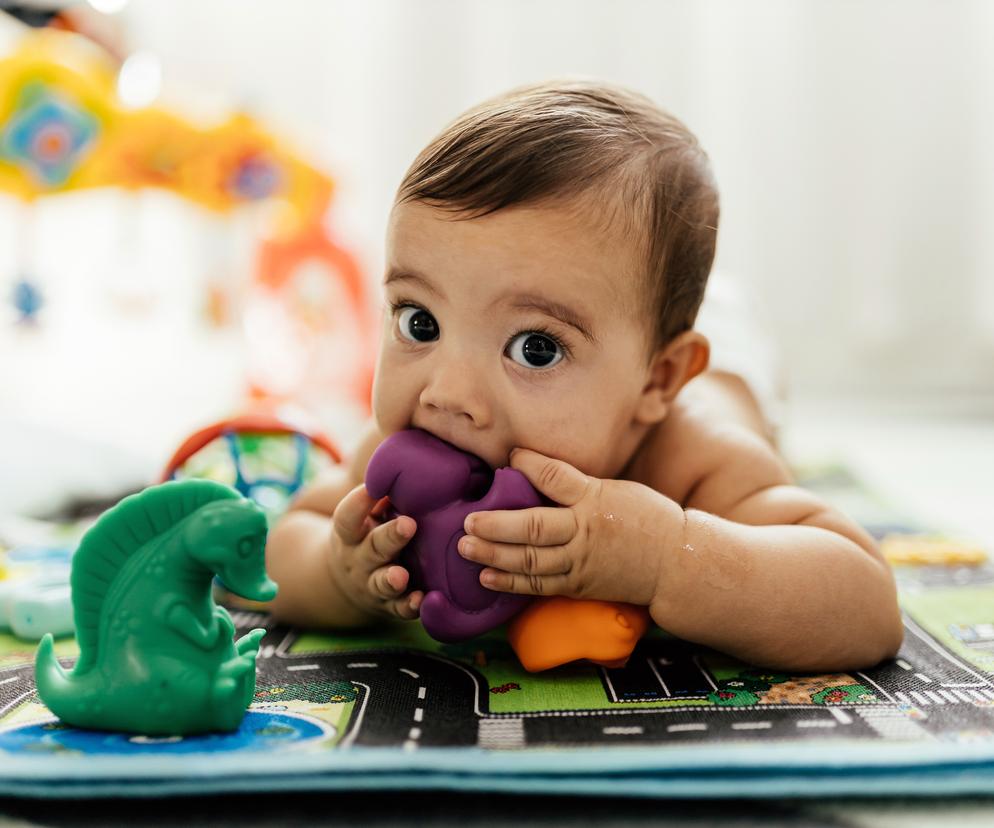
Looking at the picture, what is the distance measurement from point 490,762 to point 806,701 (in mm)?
258

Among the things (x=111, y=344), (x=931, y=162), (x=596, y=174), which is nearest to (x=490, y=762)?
(x=596, y=174)

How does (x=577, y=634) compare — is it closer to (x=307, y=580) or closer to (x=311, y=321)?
(x=307, y=580)

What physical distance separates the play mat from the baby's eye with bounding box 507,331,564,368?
0.23 m

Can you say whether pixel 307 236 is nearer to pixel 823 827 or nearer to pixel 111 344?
pixel 111 344

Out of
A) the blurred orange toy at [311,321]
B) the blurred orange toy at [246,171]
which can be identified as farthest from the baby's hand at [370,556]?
the blurred orange toy at [246,171]

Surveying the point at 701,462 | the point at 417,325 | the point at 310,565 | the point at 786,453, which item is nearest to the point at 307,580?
the point at 310,565

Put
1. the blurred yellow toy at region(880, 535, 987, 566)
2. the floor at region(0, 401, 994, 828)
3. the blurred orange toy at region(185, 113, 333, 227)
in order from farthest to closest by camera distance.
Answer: the blurred orange toy at region(185, 113, 333, 227), the blurred yellow toy at region(880, 535, 987, 566), the floor at region(0, 401, 994, 828)

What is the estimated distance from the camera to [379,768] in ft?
1.98

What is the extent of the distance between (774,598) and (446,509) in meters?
0.25

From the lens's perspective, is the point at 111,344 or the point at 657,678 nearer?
the point at 657,678

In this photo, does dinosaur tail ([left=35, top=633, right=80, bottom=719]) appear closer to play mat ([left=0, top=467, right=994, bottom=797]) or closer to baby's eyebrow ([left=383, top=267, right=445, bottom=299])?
play mat ([left=0, top=467, right=994, bottom=797])

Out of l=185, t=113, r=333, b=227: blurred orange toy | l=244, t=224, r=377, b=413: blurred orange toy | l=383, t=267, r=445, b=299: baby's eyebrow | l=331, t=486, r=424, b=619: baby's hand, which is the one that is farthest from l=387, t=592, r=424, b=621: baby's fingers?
l=185, t=113, r=333, b=227: blurred orange toy

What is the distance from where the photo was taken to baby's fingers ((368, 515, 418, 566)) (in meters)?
0.81

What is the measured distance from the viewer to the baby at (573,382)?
789mm
